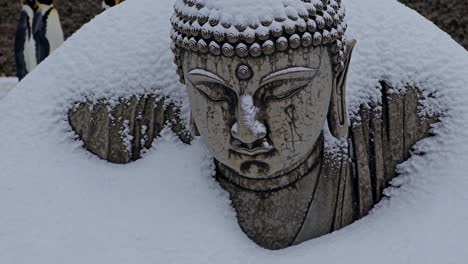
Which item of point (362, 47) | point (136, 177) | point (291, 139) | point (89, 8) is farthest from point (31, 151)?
point (89, 8)

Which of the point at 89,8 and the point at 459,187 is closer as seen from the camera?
the point at 459,187

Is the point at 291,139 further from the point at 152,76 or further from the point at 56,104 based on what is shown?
the point at 56,104

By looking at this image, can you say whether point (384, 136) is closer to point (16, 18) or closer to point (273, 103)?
point (273, 103)

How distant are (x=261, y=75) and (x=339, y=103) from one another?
0.87 feet

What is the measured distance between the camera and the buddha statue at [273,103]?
151 cm

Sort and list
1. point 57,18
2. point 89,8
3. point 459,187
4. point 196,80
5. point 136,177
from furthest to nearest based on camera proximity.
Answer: point 89,8
point 57,18
point 136,177
point 459,187
point 196,80

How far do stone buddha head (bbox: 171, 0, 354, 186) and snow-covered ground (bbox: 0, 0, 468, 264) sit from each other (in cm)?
18

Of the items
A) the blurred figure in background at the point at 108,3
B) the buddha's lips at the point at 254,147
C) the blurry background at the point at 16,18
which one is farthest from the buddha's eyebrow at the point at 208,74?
the blurry background at the point at 16,18

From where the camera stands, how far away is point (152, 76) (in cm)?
187

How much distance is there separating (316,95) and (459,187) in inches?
16.9

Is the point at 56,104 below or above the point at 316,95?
below

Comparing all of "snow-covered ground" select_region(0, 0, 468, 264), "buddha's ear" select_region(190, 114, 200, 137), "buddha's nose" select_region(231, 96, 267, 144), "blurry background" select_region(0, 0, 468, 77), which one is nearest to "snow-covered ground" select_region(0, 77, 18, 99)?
"blurry background" select_region(0, 0, 468, 77)

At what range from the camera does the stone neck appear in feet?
5.69

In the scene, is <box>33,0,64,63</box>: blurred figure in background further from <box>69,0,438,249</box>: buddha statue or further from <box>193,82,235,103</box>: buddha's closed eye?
<box>193,82,235,103</box>: buddha's closed eye
